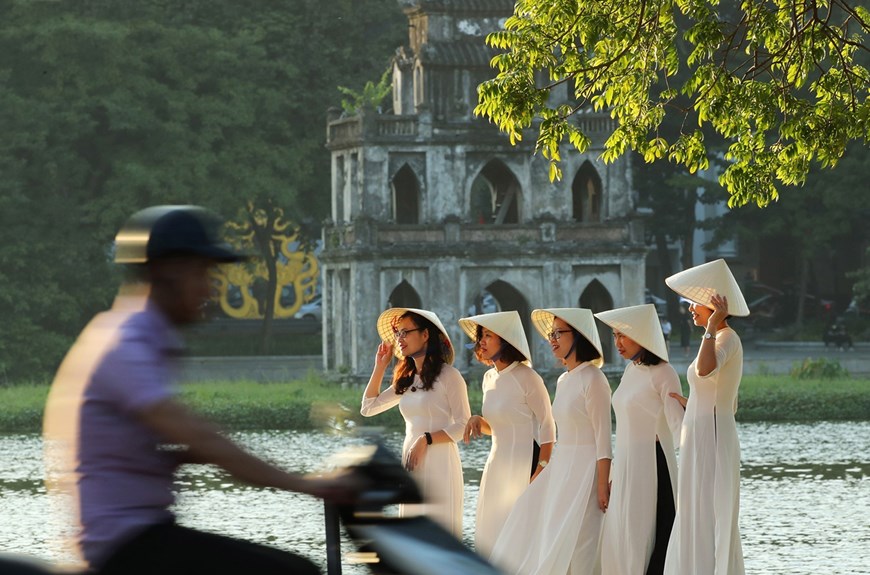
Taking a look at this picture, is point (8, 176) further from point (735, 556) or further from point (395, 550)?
point (395, 550)

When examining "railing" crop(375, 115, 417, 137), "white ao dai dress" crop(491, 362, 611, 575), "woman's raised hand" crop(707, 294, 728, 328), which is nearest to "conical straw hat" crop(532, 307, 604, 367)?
"white ao dai dress" crop(491, 362, 611, 575)

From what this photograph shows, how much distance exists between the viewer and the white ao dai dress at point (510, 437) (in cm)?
1141

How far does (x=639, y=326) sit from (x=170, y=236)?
20.6 ft

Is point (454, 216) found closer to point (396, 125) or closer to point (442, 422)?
point (396, 125)

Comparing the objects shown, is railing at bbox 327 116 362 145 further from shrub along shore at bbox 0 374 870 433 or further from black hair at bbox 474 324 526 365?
black hair at bbox 474 324 526 365

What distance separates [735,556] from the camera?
1041 centimetres

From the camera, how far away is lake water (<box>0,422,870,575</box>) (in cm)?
1527

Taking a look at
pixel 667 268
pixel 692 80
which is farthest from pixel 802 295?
pixel 692 80

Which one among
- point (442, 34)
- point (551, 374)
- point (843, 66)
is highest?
point (442, 34)

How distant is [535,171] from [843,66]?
24824 millimetres

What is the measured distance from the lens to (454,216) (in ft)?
123

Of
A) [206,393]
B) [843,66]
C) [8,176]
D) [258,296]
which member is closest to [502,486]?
[843,66]

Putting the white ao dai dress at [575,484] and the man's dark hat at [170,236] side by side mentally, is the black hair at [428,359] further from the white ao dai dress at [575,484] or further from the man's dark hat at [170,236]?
the man's dark hat at [170,236]

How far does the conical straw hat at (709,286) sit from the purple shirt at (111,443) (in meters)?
6.09
